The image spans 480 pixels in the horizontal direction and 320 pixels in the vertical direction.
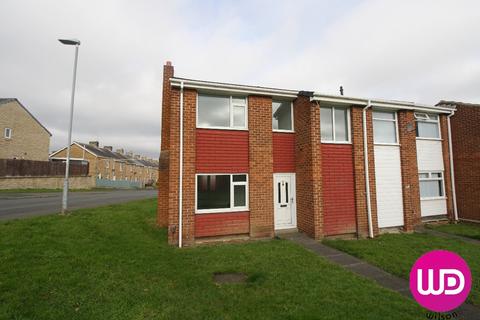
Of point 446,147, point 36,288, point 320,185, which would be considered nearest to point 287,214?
point 320,185

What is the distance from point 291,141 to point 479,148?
9.35 m

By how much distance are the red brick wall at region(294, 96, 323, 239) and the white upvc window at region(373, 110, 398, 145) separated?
3225 millimetres

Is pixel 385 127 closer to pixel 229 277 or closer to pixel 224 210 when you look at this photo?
pixel 224 210

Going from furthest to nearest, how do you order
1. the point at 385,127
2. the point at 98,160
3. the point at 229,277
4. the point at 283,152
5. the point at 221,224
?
→ the point at 98,160 → the point at 385,127 → the point at 283,152 → the point at 221,224 → the point at 229,277

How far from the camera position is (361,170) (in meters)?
9.73

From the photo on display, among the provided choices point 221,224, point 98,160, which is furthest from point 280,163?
point 98,160

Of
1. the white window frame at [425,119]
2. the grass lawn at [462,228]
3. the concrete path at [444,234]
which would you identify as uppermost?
the white window frame at [425,119]

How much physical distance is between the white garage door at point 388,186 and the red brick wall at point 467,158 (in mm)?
4444

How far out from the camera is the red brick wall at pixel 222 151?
8836mm

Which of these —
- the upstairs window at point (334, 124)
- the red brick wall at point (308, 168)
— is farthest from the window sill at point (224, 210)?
the upstairs window at point (334, 124)

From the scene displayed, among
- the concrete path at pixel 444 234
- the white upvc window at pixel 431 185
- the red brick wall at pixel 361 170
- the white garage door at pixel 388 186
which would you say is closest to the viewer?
the concrete path at pixel 444 234

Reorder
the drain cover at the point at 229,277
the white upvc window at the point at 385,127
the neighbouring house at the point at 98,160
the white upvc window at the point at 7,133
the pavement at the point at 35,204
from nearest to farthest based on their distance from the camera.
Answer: the drain cover at the point at 229,277
the white upvc window at the point at 385,127
the pavement at the point at 35,204
the white upvc window at the point at 7,133
the neighbouring house at the point at 98,160

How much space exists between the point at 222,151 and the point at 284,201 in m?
3.34

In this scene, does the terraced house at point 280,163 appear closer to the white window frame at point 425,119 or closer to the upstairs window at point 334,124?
the upstairs window at point 334,124
